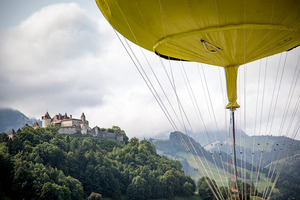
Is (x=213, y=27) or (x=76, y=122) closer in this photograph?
(x=213, y=27)

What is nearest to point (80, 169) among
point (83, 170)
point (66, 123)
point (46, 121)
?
point (83, 170)

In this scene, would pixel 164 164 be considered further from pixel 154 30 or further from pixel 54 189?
pixel 154 30

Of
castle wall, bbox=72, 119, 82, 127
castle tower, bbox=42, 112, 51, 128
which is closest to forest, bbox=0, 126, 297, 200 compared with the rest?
castle wall, bbox=72, 119, 82, 127

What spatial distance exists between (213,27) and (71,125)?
65233mm

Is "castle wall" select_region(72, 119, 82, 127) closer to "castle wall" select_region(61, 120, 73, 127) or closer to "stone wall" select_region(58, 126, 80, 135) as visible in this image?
"castle wall" select_region(61, 120, 73, 127)

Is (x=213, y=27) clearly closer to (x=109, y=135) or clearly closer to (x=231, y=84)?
(x=231, y=84)

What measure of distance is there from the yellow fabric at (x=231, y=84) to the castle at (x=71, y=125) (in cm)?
6327

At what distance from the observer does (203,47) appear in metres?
7.05

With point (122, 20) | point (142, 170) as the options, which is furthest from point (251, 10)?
point (142, 170)

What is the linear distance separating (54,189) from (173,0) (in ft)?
130

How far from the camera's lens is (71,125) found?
221 ft

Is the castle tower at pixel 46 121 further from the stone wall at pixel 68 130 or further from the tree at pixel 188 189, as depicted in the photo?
the tree at pixel 188 189

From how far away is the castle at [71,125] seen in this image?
6727 centimetres

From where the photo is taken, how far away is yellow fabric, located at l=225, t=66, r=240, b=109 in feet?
24.6
